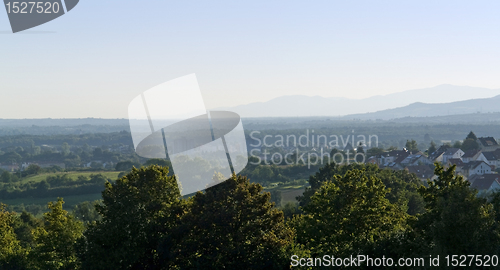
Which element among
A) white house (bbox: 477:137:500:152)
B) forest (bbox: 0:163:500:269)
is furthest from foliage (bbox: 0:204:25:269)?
white house (bbox: 477:137:500:152)

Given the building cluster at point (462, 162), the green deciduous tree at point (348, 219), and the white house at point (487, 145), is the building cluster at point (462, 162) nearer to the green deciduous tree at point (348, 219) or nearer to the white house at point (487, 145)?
the white house at point (487, 145)

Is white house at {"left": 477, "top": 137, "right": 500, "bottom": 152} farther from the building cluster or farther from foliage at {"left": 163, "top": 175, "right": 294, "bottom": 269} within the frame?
foliage at {"left": 163, "top": 175, "right": 294, "bottom": 269}

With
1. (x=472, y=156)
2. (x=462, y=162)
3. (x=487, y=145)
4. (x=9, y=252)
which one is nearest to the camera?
(x=9, y=252)

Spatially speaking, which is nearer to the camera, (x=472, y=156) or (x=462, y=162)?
(x=462, y=162)

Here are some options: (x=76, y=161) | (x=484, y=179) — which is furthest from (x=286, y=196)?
(x=76, y=161)

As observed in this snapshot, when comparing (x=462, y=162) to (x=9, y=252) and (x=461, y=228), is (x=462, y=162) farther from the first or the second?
(x=9, y=252)

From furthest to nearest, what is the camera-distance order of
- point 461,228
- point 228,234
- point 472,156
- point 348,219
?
point 472,156
point 348,219
point 228,234
point 461,228

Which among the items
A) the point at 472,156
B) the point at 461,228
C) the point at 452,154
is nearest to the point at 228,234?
the point at 461,228
